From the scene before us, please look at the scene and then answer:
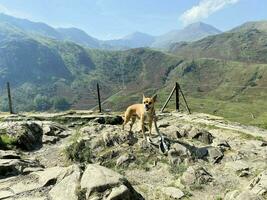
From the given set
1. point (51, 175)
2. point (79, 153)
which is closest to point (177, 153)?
point (79, 153)

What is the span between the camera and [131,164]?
1520cm

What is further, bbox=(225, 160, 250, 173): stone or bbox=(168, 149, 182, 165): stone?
bbox=(168, 149, 182, 165): stone

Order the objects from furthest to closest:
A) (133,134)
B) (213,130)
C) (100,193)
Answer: (213,130) → (133,134) → (100,193)

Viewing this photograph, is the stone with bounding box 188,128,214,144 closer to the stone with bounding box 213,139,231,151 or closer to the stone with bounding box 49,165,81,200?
the stone with bounding box 213,139,231,151

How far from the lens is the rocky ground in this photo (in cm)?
1077

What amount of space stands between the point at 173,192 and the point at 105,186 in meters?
3.17

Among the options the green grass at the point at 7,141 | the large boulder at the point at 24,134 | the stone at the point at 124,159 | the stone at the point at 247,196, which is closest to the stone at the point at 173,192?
the stone at the point at 247,196

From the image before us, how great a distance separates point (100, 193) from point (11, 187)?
9.46ft

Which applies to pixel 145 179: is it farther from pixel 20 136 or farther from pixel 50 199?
pixel 20 136

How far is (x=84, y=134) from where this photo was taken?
66.5 feet

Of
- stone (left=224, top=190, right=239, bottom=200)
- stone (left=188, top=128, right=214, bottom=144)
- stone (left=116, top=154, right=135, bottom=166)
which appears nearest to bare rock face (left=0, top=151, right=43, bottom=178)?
stone (left=116, top=154, right=135, bottom=166)

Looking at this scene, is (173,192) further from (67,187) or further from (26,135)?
(26,135)

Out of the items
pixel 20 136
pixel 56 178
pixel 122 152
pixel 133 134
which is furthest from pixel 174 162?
pixel 20 136

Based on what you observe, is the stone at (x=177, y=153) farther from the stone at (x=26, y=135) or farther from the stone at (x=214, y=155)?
the stone at (x=26, y=135)
